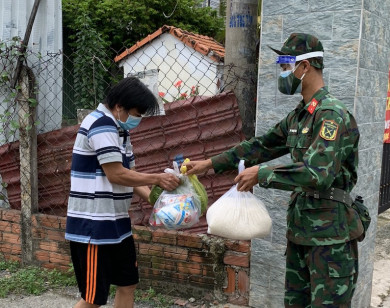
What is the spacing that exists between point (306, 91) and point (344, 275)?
0.95 metres

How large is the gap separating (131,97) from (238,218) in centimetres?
91

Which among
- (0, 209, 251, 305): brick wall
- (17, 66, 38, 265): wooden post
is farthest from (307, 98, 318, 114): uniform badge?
(17, 66, 38, 265): wooden post

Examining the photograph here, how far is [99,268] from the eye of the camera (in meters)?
2.77

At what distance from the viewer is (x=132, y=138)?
394 cm

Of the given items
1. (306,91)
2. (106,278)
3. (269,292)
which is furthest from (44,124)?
(306,91)

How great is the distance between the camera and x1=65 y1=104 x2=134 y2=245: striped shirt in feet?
8.77

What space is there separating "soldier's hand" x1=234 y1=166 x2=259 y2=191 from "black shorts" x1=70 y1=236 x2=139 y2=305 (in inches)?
35.7

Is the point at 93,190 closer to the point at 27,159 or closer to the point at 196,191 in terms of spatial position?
the point at 196,191

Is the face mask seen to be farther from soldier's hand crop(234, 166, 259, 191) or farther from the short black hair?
the short black hair

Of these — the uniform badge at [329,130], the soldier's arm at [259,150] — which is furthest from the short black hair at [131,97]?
the uniform badge at [329,130]

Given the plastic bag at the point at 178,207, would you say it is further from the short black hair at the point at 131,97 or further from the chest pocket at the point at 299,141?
the chest pocket at the point at 299,141

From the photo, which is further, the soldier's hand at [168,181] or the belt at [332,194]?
the soldier's hand at [168,181]

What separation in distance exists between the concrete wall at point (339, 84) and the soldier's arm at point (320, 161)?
2.93ft

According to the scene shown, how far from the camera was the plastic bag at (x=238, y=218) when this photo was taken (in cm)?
253
